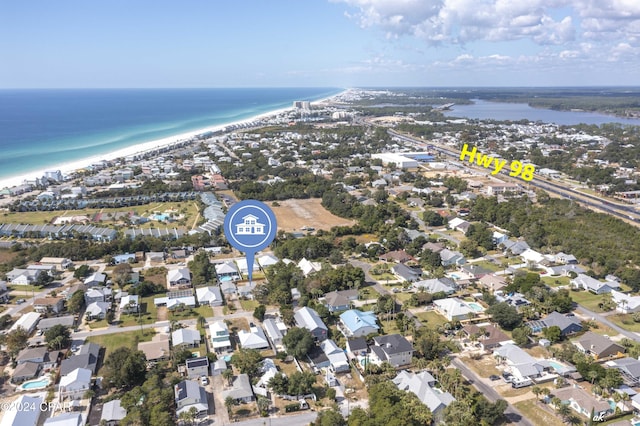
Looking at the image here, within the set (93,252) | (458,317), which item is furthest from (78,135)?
(458,317)

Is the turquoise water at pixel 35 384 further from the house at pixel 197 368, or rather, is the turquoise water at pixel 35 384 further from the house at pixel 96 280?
the house at pixel 96 280

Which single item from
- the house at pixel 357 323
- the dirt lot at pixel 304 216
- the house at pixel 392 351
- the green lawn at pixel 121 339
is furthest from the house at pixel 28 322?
the dirt lot at pixel 304 216

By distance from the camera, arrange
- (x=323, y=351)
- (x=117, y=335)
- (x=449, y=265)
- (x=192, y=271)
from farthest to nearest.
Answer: (x=449, y=265) → (x=192, y=271) → (x=117, y=335) → (x=323, y=351)

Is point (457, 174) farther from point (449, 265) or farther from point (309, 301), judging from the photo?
point (309, 301)

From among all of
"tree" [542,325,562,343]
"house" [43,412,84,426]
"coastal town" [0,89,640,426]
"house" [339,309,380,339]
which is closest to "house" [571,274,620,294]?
"coastal town" [0,89,640,426]

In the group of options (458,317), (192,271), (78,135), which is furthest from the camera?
(78,135)
